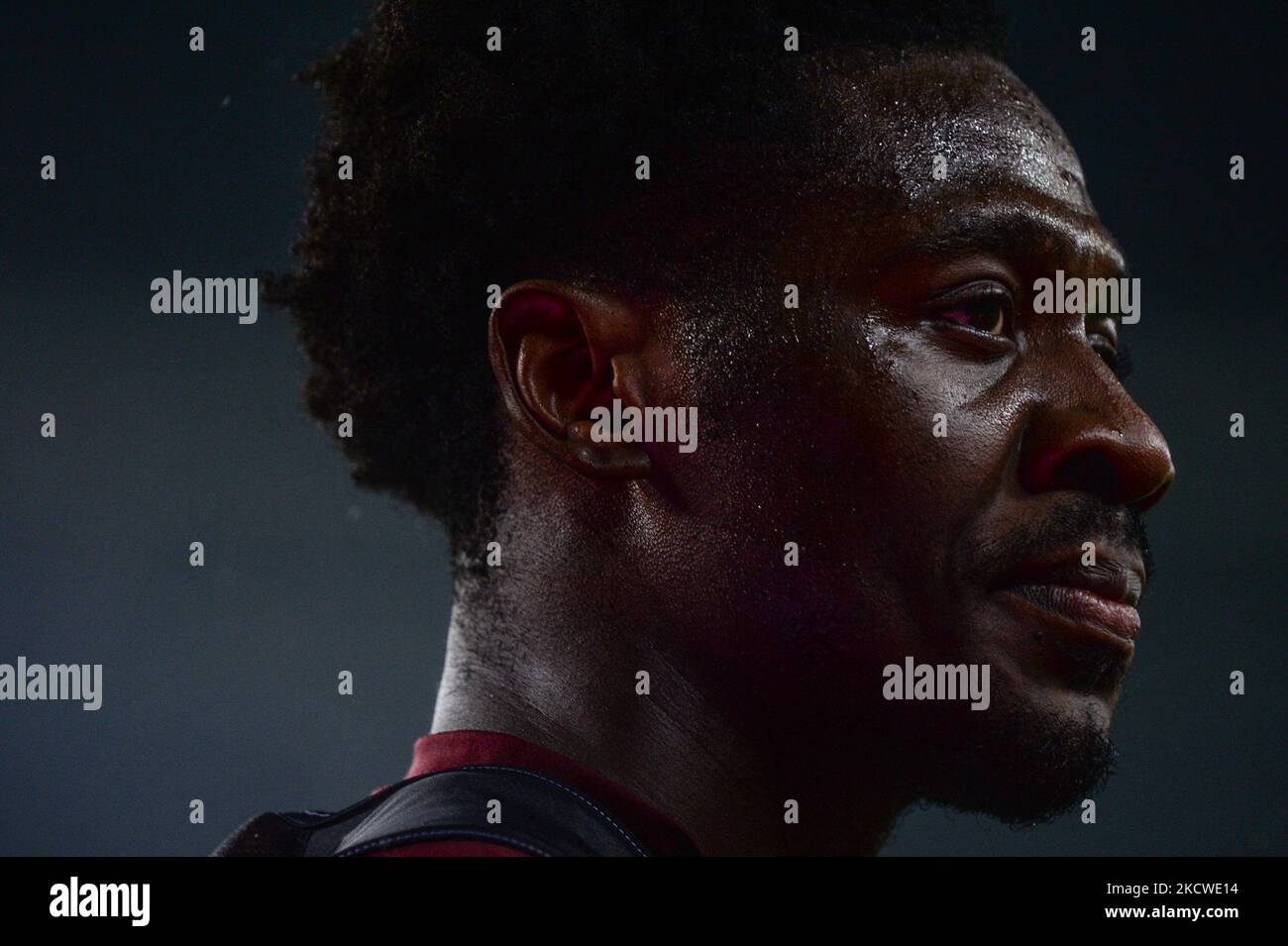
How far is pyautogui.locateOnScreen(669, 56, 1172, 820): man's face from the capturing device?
6.36 ft

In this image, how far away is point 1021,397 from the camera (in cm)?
199

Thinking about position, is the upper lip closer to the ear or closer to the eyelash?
the eyelash

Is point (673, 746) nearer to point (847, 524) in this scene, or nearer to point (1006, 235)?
point (847, 524)

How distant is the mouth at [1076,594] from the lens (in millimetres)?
1945

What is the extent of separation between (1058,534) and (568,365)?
762mm

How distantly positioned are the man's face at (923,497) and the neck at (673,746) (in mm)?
43

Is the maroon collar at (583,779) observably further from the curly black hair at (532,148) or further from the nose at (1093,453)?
the nose at (1093,453)

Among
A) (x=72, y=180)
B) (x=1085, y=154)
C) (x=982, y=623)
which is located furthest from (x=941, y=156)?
(x=72, y=180)

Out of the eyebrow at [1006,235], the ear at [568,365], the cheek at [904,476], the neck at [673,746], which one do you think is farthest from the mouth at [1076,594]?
the ear at [568,365]

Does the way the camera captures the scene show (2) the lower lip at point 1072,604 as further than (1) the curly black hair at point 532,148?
No

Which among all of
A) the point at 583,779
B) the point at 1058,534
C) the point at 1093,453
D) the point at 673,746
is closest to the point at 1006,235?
the point at 1093,453
